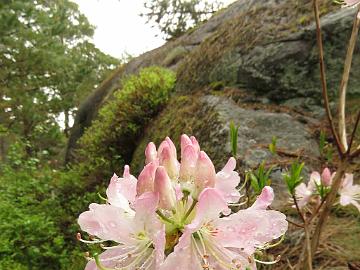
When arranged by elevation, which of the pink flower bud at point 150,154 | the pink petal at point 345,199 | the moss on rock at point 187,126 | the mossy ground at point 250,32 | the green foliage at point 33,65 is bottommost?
the pink petal at point 345,199

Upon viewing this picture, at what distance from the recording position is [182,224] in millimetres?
917

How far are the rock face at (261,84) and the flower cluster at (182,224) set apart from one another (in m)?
2.17

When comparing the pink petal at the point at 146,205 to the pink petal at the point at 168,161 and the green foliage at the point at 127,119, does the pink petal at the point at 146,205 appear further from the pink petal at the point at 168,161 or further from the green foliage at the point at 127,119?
the green foliage at the point at 127,119

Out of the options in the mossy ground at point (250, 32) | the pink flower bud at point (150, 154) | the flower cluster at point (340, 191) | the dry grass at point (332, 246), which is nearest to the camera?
the pink flower bud at point (150, 154)

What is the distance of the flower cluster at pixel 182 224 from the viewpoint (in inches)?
33.8

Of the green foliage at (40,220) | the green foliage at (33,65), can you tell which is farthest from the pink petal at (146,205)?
the green foliage at (33,65)

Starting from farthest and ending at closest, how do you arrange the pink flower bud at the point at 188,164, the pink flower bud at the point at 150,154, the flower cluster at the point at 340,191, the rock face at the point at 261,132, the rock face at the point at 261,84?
the rock face at the point at 261,84, the rock face at the point at 261,132, the flower cluster at the point at 340,191, the pink flower bud at the point at 150,154, the pink flower bud at the point at 188,164

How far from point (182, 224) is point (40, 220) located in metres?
4.53

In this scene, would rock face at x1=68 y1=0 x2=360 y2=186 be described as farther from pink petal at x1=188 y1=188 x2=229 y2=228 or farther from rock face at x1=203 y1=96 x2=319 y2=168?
pink petal at x1=188 y1=188 x2=229 y2=228

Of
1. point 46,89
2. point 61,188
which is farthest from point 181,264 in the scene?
point 46,89

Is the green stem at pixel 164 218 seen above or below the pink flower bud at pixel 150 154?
below

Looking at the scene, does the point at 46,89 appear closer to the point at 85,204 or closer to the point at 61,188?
the point at 61,188

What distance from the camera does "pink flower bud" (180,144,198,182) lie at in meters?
0.95

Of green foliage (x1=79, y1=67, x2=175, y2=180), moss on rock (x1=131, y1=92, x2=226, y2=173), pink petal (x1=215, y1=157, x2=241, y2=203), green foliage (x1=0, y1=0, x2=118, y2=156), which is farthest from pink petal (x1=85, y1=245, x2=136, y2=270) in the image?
green foliage (x1=0, y1=0, x2=118, y2=156)
